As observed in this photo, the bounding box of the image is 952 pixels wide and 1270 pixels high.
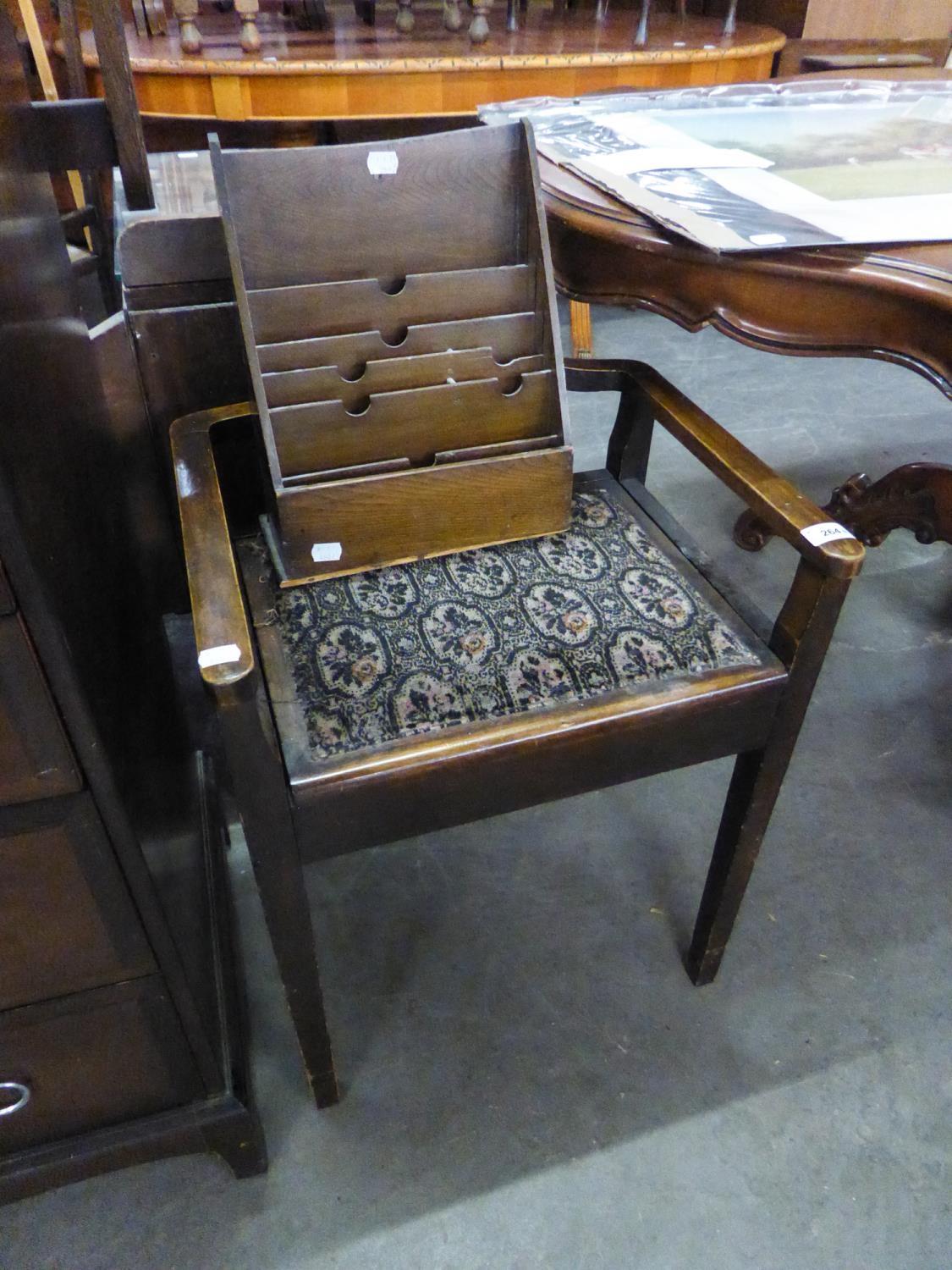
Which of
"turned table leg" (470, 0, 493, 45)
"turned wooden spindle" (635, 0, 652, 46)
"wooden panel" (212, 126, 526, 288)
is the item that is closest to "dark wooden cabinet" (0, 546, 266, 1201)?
"wooden panel" (212, 126, 526, 288)

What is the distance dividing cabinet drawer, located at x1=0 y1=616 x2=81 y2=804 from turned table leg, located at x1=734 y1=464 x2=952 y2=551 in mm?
1482

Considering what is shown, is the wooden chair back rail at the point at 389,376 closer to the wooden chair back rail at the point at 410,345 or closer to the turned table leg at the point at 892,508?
the wooden chair back rail at the point at 410,345

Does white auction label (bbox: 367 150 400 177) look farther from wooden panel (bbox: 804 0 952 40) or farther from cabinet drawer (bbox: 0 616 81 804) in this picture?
wooden panel (bbox: 804 0 952 40)

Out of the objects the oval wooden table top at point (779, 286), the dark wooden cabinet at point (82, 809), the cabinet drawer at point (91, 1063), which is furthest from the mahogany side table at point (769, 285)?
the cabinet drawer at point (91, 1063)

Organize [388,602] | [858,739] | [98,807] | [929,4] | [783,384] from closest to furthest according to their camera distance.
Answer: [98,807] → [388,602] → [858,739] → [783,384] → [929,4]

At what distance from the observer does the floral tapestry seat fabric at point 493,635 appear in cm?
79

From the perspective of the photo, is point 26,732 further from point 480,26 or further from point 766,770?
point 480,26

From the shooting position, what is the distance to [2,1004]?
29.0 inches

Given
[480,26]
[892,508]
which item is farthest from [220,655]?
[480,26]

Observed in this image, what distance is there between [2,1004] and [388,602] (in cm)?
47

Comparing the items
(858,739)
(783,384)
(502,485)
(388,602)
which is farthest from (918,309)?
(783,384)

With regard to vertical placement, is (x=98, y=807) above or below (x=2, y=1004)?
above

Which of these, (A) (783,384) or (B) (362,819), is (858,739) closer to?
(B) (362,819)

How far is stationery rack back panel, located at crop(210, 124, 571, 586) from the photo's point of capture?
814 millimetres
